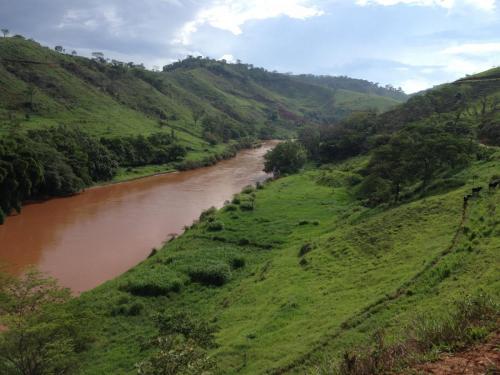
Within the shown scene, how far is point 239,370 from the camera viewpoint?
1838cm

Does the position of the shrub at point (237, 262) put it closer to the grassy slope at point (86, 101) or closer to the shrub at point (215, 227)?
the shrub at point (215, 227)

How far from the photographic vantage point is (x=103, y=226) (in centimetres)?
5584

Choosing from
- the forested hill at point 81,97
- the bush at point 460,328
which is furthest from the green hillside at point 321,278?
the forested hill at point 81,97

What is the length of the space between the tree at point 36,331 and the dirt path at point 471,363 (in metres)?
17.0

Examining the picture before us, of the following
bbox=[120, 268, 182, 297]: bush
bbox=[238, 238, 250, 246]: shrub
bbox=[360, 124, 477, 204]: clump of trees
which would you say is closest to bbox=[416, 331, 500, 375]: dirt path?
bbox=[120, 268, 182, 297]: bush

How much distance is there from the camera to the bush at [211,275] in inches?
1348

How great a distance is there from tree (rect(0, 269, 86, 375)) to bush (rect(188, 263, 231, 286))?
1177cm

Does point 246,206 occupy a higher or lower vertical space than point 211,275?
higher

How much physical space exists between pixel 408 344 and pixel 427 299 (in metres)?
8.61

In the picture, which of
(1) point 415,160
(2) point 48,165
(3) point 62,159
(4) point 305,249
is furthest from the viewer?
(3) point 62,159

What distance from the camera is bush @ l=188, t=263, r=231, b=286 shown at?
34250 millimetres

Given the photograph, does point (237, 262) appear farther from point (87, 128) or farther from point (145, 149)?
point (87, 128)

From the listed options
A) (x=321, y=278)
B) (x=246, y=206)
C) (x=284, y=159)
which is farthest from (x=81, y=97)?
(x=321, y=278)

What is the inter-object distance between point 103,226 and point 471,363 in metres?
52.4
